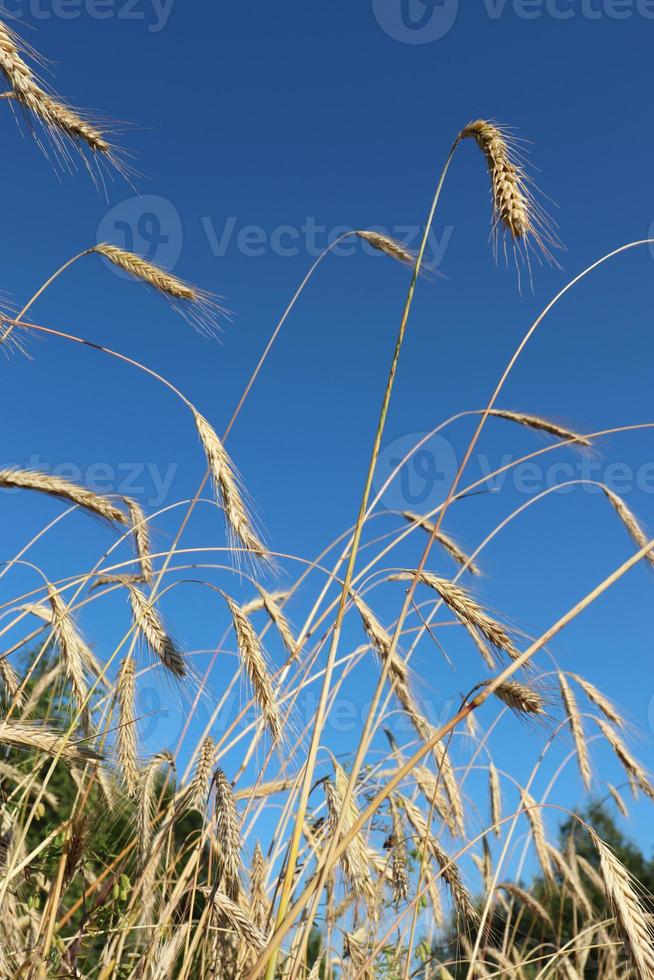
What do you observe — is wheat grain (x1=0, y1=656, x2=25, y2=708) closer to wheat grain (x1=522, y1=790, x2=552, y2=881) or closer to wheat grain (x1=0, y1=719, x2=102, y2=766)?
wheat grain (x1=0, y1=719, x2=102, y2=766)

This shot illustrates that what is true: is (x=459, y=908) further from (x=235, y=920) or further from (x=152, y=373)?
(x=152, y=373)

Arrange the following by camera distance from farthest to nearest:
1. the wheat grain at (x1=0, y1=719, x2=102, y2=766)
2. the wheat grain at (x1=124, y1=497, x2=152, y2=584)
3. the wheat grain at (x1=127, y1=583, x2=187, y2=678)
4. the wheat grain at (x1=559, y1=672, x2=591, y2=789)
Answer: the wheat grain at (x1=559, y1=672, x2=591, y2=789) < the wheat grain at (x1=124, y1=497, x2=152, y2=584) < the wheat grain at (x1=127, y1=583, x2=187, y2=678) < the wheat grain at (x1=0, y1=719, x2=102, y2=766)

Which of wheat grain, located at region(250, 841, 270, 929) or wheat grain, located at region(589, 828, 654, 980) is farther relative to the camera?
wheat grain, located at region(250, 841, 270, 929)

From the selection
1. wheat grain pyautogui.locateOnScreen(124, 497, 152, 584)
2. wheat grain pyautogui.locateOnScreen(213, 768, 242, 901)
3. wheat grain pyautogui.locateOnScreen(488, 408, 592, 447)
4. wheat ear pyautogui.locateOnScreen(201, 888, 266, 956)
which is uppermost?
wheat grain pyautogui.locateOnScreen(488, 408, 592, 447)

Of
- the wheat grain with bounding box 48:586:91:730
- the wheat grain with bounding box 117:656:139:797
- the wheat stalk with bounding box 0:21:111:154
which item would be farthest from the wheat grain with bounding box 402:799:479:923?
the wheat stalk with bounding box 0:21:111:154

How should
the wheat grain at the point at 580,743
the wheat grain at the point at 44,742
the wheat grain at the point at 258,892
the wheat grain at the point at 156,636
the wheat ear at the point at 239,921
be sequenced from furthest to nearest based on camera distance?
the wheat grain at the point at 580,743 → the wheat grain at the point at 258,892 → the wheat grain at the point at 156,636 → the wheat grain at the point at 44,742 → the wheat ear at the point at 239,921

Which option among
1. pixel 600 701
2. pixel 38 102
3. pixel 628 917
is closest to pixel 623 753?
pixel 600 701

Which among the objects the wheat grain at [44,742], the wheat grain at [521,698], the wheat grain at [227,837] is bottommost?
the wheat grain at [227,837]

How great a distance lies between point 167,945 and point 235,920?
2.42 feet

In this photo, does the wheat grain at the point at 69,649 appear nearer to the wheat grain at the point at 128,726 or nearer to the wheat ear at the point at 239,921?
the wheat grain at the point at 128,726

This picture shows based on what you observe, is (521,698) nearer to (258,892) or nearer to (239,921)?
(239,921)

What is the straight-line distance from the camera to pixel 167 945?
260cm

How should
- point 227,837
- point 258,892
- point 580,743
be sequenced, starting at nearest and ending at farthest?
1. point 227,837
2. point 258,892
3. point 580,743

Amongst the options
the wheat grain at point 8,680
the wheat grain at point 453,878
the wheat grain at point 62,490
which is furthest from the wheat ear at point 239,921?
the wheat grain at point 62,490
